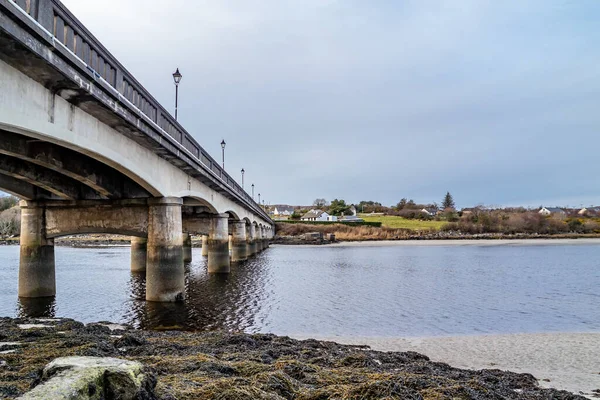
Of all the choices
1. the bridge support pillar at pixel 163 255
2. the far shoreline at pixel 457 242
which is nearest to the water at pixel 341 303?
the bridge support pillar at pixel 163 255

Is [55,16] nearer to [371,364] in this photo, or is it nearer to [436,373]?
[371,364]

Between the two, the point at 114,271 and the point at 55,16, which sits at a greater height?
the point at 55,16

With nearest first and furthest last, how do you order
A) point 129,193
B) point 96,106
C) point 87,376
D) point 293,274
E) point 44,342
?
point 87,376 → point 44,342 → point 96,106 → point 129,193 → point 293,274

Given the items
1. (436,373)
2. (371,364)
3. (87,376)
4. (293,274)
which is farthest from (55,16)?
(293,274)

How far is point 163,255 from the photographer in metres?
17.9

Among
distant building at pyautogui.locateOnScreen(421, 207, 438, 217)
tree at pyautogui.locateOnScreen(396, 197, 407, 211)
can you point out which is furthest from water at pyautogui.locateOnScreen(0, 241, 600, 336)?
tree at pyautogui.locateOnScreen(396, 197, 407, 211)

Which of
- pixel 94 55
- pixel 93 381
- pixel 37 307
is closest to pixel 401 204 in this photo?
pixel 37 307

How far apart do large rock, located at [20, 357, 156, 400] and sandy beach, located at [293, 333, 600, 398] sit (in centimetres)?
822

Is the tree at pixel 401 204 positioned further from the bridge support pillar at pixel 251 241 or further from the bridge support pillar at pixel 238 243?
the bridge support pillar at pixel 238 243

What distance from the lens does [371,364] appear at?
871 centimetres

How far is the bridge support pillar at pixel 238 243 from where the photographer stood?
44906mm

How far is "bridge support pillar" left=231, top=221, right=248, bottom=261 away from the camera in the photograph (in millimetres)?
44906

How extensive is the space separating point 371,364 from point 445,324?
333 inches

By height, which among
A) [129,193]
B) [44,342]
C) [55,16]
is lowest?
[44,342]
